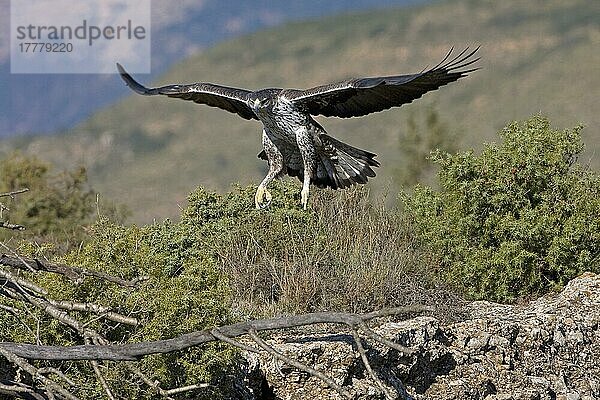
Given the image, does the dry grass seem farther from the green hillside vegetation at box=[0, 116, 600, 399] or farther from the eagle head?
the eagle head

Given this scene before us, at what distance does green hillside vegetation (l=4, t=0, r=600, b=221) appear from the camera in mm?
68875

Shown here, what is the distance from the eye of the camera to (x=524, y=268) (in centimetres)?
1134

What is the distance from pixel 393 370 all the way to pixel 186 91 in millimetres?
3008

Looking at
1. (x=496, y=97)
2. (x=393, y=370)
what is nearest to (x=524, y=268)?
(x=393, y=370)

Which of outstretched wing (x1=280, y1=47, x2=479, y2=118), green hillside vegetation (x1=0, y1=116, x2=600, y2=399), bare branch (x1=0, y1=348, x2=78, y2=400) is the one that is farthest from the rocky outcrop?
bare branch (x1=0, y1=348, x2=78, y2=400)

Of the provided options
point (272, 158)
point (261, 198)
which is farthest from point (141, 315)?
point (272, 158)

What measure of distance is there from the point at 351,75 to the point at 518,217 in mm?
81879

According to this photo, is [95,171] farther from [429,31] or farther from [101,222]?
[101,222]

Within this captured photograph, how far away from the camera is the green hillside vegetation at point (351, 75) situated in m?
68.9

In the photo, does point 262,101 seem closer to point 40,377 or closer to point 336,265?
point 336,265

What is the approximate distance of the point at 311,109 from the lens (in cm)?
846

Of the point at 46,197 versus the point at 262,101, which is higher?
the point at 262,101

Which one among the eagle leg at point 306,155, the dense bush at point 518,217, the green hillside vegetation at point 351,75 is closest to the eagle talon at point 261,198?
the eagle leg at point 306,155

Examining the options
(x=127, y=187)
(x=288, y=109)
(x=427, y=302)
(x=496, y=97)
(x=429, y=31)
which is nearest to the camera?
(x=288, y=109)
